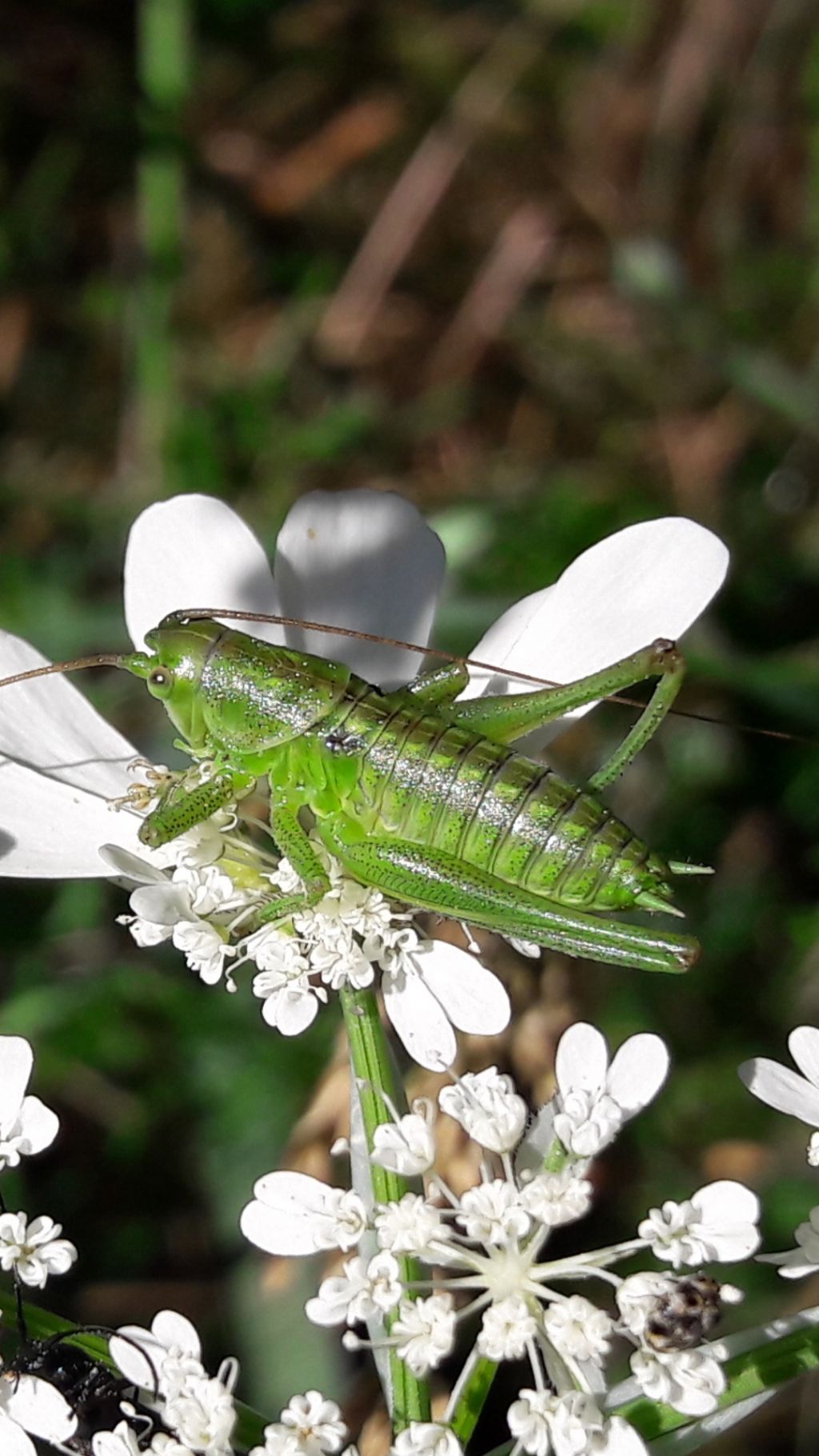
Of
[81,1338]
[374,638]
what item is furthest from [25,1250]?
[374,638]

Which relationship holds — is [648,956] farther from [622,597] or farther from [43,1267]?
[43,1267]

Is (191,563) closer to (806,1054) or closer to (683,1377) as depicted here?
(806,1054)

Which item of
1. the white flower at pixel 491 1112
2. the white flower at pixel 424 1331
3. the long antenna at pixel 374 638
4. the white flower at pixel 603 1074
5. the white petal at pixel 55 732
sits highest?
the long antenna at pixel 374 638

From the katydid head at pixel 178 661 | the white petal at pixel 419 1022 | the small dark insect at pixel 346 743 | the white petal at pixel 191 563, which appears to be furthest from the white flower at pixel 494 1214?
the white petal at pixel 191 563

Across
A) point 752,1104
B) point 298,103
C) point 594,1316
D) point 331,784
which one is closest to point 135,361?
point 298,103

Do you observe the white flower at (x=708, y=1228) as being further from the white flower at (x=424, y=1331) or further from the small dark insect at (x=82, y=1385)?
the small dark insect at (x=82, y=1385)

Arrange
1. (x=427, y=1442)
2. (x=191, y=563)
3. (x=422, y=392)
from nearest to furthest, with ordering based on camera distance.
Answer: (x=427, y=1442)
(x=191, y=563)
(x=422, y=392)
